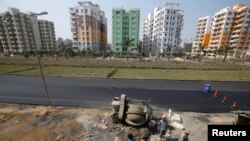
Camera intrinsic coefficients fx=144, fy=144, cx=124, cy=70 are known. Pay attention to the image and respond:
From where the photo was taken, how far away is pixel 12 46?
84.3m

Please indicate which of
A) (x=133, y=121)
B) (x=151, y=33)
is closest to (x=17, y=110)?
(x=133, y=121)

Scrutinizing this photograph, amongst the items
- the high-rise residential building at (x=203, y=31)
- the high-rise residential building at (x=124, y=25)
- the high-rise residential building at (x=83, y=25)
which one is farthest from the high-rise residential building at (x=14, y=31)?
the high-rise residential building at (x=203, y=31)

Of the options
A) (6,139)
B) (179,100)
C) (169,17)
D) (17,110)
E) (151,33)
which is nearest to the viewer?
(6,139)

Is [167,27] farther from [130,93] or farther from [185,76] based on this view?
[130,93]

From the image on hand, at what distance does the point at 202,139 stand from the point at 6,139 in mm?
14055

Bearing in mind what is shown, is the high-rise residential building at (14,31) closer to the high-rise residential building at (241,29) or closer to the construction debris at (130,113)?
the construction debris at (130,113)

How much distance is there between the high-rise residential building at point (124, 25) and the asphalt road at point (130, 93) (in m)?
62.1

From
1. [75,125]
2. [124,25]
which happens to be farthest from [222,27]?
[75,125]

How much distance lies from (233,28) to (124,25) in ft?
202

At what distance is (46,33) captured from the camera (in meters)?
103

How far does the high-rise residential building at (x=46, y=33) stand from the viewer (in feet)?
331

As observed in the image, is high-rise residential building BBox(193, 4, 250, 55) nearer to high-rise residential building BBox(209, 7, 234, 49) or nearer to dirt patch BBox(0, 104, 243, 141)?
high-rise residential building BBox(209, 7, 234, 49)

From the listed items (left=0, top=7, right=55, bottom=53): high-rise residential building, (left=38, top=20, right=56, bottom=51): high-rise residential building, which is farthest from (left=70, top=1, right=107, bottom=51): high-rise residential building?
(left=38, top=20, right=56, bottom=51): high-rise residential building

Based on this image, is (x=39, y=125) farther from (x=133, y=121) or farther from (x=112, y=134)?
(x=133, y=121)
